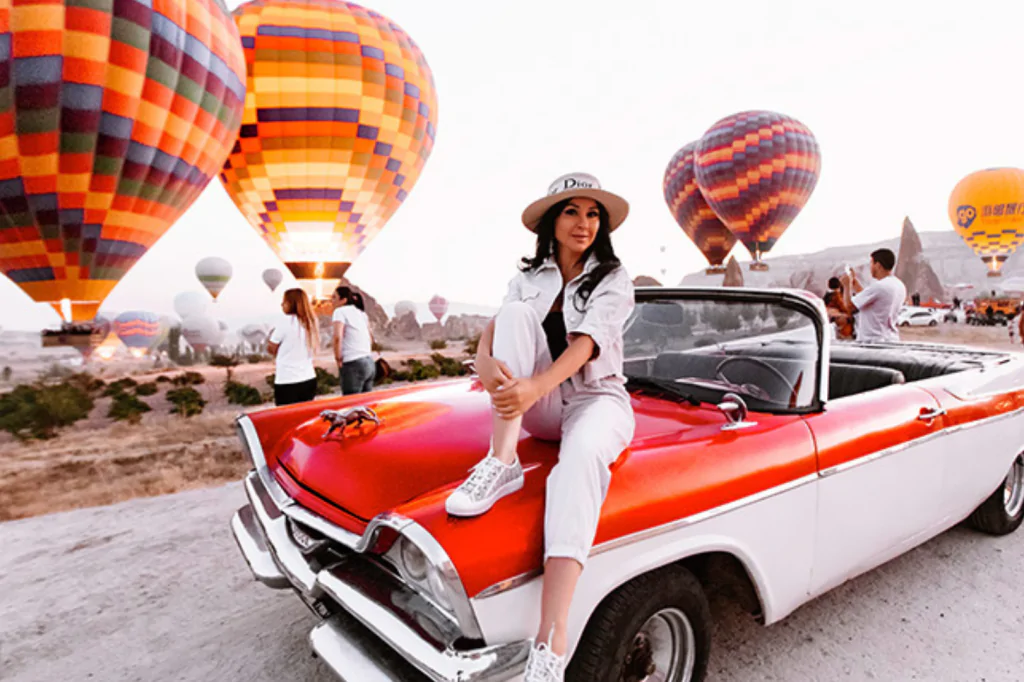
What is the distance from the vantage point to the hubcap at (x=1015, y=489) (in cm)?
377

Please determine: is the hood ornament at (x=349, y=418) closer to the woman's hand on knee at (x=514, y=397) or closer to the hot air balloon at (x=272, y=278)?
the woman's hand on knee at (x=514, y=397)

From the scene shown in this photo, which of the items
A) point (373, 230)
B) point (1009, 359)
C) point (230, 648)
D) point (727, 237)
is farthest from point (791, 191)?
point (230, 648)

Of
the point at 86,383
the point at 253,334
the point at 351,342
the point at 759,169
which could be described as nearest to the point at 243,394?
the point at 86,383

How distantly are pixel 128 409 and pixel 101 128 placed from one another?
632 cm

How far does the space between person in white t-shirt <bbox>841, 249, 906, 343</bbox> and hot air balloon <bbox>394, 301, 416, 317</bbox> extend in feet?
182

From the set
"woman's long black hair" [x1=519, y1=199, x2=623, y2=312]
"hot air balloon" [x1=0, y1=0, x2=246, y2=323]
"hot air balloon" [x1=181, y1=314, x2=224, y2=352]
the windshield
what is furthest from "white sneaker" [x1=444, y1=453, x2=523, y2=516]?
"hot air balloon" [x1=181, y1=314, x2=224, y2=352]

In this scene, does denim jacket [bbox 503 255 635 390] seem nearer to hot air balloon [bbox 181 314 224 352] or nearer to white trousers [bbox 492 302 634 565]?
white trousers [bbox 492 302 634 565]

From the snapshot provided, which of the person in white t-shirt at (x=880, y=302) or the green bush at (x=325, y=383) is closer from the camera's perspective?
the person in white t-shirt at (x=880, y=302)

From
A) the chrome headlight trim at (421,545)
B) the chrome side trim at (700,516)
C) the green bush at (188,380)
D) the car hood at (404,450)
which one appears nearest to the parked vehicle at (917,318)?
the green bush at (188,380)

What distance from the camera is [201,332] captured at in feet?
134

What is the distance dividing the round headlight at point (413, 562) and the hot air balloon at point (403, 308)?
58.8 m

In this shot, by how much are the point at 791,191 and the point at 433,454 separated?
93.9 ft

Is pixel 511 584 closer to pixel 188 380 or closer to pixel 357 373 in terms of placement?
pixel 357 373

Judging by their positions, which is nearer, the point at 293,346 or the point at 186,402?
the point at 293,346
